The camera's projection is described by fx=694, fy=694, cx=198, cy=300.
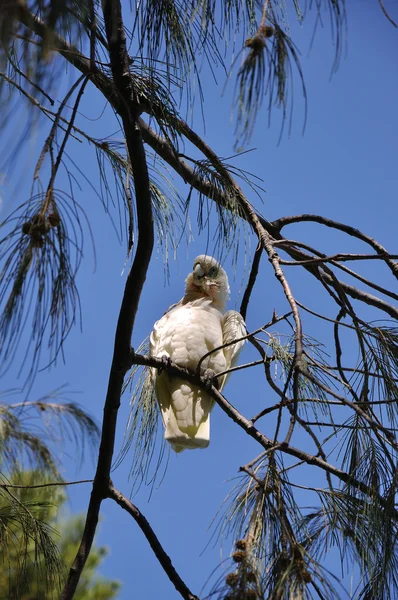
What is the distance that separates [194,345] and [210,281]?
48cm

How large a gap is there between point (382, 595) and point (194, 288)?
176cm

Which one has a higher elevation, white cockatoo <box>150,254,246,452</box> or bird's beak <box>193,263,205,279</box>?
bird's beak <box>193,263,205,279</box>

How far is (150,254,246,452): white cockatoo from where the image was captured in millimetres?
2305

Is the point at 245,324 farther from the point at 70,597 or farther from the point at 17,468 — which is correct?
the point at 70,597

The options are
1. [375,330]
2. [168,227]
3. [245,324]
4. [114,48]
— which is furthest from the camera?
[245,324]

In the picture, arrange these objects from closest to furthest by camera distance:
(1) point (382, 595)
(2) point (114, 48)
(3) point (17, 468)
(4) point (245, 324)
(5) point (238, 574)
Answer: (5) point (238, 574), (1) point (382, 595), (2) point (114, 48), (3) point (17, 468), (4) point (245, 324)

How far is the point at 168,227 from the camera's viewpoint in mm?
2092

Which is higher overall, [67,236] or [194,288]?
[194,288]

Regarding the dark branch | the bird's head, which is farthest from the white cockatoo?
the dark branch

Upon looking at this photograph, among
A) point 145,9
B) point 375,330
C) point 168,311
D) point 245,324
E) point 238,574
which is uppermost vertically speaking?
point 168,311

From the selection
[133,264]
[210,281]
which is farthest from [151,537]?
[210,281]

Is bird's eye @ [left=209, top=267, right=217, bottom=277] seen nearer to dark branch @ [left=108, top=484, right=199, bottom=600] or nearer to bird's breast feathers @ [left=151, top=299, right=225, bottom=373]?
bird's breast feathers @ [left=151, top=299, right=225, bottom=373]

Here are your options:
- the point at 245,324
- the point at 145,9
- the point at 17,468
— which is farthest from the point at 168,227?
the point at 17,468

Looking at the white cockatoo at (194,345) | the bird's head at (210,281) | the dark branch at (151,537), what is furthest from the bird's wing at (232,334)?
the dark branch at (151,537)
